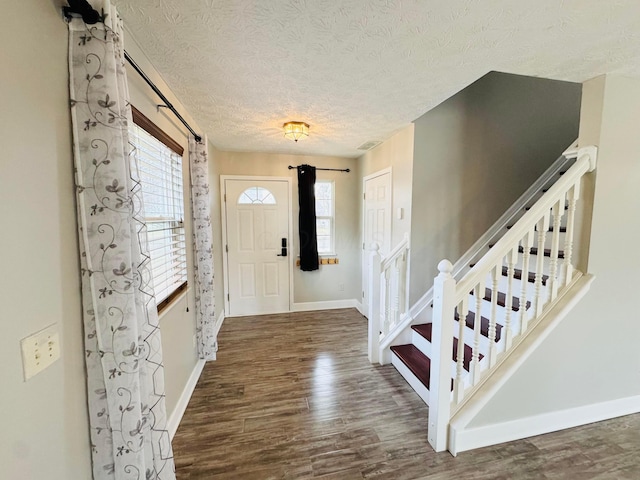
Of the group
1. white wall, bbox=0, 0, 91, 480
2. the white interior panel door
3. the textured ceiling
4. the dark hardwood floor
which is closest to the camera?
white wall, bbox=0, 0, 91, 480

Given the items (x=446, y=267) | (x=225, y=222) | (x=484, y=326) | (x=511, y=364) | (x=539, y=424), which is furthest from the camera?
(x=225, y=222)

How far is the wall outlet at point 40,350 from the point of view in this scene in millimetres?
741

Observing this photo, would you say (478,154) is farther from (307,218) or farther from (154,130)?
(154,130)

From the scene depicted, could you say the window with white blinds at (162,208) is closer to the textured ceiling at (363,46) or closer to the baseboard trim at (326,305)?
the textured ceiling at (363,46)

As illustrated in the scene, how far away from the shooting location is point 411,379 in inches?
87.0

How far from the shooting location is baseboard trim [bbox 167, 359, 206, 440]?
1.74 meters

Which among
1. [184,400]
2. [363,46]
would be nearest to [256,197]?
[184,400]

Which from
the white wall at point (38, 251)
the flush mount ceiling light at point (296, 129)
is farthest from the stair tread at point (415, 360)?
the flush mount ceiling light at point (296, 129)

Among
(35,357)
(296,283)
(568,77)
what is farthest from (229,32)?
(296,283)

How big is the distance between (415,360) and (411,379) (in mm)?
155

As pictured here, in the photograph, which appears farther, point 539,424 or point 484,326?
point 484,326

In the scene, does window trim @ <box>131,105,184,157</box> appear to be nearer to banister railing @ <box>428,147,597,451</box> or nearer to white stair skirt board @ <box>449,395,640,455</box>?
banister railing @ <box>428,147,597,451</box>

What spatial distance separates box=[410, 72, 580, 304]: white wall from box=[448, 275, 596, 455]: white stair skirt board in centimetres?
104

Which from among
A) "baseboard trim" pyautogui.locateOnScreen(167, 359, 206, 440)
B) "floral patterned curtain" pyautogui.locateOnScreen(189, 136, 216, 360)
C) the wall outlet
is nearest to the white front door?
"floral patterned curtain" pyautogui.locateOnScreen(189, 136, 216, 360)
